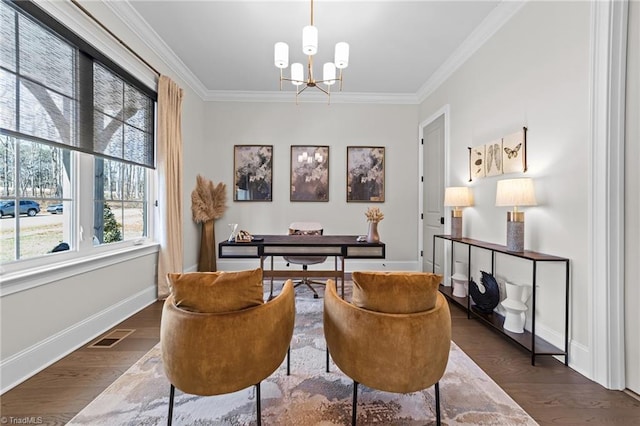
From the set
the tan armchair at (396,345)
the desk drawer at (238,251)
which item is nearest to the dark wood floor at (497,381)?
the tan armchair at (396,345)

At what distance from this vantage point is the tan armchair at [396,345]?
1322 mm

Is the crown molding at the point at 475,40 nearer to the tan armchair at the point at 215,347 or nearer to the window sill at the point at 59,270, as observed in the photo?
the tan armchair at the point at 215,347

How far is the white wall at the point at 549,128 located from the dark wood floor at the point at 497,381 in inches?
10.4

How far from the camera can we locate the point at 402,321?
1.32 metres

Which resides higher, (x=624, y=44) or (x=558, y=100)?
(x=624, y=44)

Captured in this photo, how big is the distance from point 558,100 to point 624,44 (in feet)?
1.44

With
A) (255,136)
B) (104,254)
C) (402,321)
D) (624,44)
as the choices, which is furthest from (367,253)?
(255,136)

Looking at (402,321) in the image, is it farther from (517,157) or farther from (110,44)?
(110,44)

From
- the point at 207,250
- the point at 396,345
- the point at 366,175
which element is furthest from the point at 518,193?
the point at 207,250

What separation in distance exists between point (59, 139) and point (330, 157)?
347 cm

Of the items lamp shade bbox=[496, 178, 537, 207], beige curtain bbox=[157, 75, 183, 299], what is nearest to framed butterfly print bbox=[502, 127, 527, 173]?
lamp shade bbox=[496, 178, 537, 207]

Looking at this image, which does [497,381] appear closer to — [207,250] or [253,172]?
[207,250]

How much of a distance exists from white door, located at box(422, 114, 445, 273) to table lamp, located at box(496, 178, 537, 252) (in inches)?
64.7

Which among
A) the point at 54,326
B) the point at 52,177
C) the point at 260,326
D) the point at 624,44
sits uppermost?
the point at 624,44
